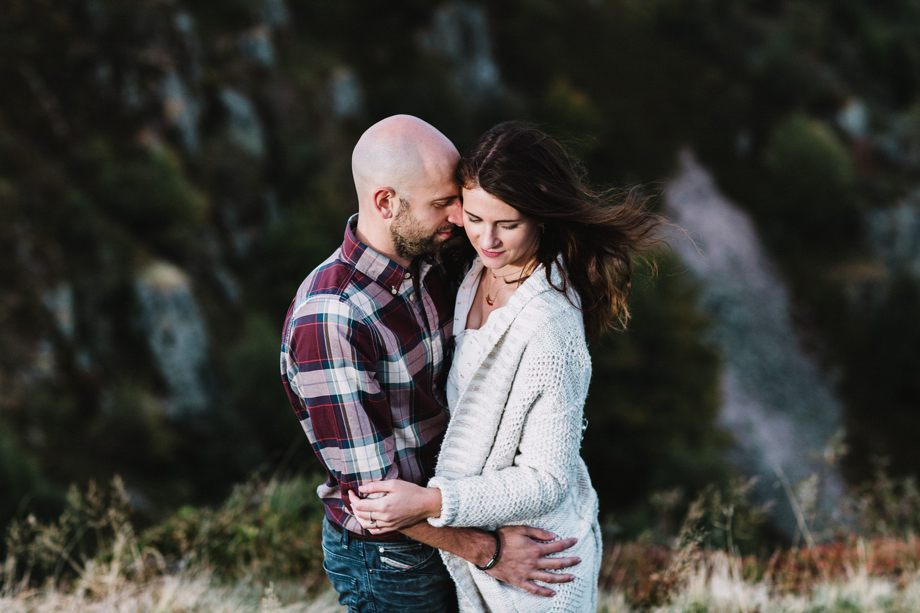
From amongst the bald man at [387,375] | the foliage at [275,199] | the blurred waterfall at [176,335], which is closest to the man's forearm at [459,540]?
the bald man at [387,375]

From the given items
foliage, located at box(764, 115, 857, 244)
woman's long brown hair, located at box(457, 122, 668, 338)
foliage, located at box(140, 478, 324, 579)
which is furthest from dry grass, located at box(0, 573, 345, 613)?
foliage, located at box(764, 115, 857, 244)

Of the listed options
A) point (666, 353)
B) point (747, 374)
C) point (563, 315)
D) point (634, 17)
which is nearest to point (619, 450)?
point (666, 353)

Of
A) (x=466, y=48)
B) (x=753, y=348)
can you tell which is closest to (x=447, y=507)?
(x=753, y=348)

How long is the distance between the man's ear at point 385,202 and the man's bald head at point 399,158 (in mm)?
13

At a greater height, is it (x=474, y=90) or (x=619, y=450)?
(x=474, y=90)

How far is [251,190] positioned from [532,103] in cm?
1534

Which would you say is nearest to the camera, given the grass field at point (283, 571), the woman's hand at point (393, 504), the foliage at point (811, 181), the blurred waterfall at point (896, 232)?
the woman's hand at point (393, 504)

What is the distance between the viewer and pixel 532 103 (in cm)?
3041

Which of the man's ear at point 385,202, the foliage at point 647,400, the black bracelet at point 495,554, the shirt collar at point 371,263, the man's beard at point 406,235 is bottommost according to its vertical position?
the black bracelet at point 495,554

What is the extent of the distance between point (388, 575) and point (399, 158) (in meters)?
1.32

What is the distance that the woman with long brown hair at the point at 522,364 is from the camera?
2.10m

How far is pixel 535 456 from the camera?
6.97ft

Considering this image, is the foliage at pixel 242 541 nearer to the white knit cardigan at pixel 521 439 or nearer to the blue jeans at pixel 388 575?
the blue jeans at pixel 388 575

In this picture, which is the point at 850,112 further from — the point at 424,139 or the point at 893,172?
the point at 424,139
